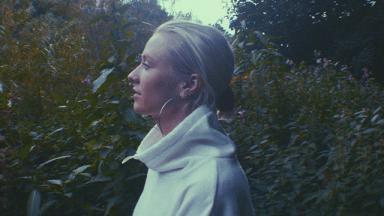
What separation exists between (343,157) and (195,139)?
1.90m

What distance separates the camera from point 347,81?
17.4 feet

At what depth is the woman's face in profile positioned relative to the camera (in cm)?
160

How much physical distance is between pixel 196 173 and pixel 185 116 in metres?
0.20

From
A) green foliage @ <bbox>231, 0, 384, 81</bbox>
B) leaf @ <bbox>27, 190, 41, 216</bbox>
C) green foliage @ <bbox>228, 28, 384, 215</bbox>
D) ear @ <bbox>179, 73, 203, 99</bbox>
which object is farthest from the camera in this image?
green foliage @ <bbox>231, 0, 384, 81</bbox>

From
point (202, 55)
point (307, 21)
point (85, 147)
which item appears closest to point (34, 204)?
point (85, 147)

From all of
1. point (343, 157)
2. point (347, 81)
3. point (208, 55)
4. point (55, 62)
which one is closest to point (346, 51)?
point (347, 81)

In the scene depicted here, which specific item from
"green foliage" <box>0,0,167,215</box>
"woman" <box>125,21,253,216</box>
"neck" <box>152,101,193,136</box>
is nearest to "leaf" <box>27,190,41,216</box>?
"green foliage" <box>0,0,167,215</box>

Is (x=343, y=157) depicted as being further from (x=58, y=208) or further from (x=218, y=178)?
(x=218, y=178)

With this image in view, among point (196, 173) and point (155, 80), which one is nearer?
point (196, 173)

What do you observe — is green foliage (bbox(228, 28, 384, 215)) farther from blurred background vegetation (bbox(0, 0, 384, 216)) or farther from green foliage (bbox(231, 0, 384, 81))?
green foliage (bbox(231, 0, 384, 81))

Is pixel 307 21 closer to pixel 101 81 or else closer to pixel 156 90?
pixel 101 81

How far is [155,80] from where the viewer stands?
1605 mm

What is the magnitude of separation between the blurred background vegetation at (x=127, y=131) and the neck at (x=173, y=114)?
0.76 meters

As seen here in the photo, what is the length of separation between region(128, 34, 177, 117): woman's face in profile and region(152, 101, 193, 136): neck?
0.06ft
